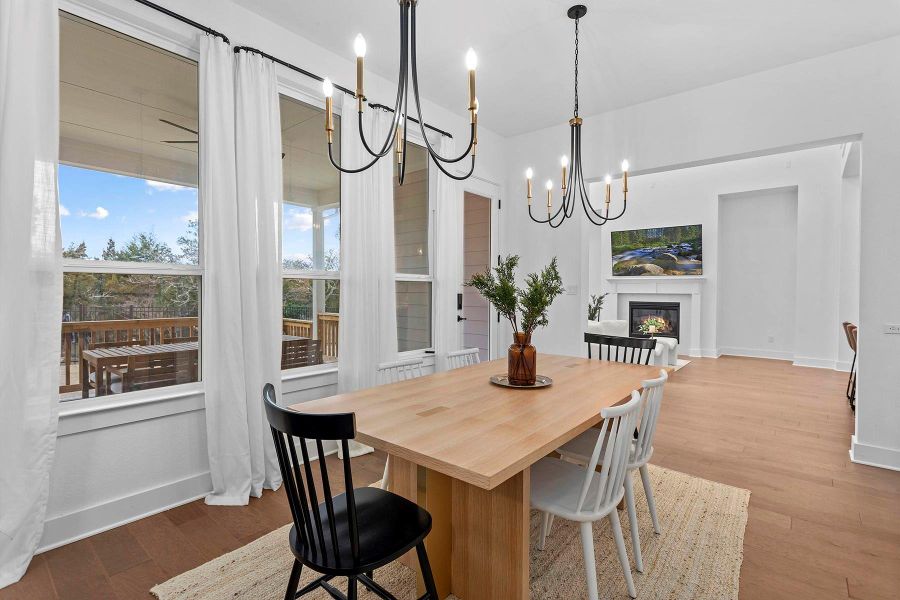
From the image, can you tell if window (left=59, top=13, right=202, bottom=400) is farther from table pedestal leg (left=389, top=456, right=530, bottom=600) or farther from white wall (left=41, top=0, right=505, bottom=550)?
table pedestal leg (left=389, top=456, right=530, bottom=600)

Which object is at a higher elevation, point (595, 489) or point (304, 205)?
point (304, 205)

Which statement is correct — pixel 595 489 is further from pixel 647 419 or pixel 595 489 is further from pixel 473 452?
pixel 473 452

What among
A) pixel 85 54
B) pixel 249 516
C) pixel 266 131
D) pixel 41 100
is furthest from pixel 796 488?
pixel 85 54

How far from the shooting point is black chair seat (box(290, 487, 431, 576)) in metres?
1.17

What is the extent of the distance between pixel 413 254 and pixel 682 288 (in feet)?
19.5

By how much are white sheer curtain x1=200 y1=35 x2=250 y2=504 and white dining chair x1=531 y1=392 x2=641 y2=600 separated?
174 cm

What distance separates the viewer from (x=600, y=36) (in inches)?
114

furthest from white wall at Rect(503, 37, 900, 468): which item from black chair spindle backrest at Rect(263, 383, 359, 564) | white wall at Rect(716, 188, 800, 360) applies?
white wall at Rect(716, 188, 800, 360)

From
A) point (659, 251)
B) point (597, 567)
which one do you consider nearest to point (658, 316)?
point (659, 251)

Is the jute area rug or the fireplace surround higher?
the fireplace surround

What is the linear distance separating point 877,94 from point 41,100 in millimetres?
4990

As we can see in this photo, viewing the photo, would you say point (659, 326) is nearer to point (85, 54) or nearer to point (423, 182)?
point (423, 182)

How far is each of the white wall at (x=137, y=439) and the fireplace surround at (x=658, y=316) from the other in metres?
7.01

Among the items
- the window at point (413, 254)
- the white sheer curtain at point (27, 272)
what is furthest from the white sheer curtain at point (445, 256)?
the white sheer curtain at point (27, 272)
